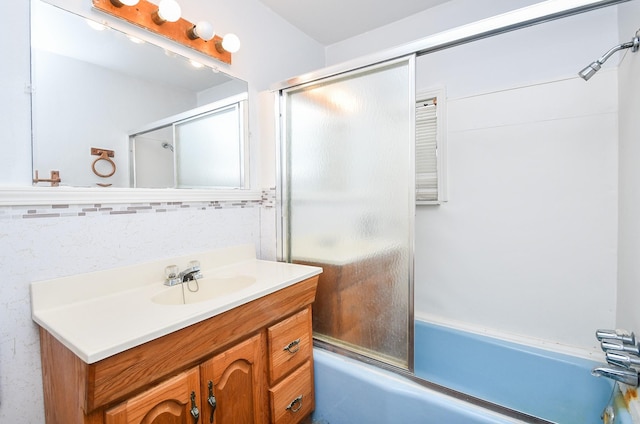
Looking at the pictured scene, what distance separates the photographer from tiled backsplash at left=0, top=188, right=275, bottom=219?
96 cm

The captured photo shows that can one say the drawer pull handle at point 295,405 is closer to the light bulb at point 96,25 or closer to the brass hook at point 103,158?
the brass hook at point 103,158

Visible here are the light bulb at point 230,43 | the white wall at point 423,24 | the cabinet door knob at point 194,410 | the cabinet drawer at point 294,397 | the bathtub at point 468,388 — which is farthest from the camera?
the white wall at point 423,24

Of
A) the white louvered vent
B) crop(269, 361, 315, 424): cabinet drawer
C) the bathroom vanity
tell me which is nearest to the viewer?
the bathroom vanity

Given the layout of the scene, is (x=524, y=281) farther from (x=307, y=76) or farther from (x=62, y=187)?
(x=62, y=187)

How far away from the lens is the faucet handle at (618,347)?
3.48 feet

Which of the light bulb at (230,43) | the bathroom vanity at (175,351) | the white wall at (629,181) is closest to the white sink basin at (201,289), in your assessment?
the bathroom vanity at (175,351)

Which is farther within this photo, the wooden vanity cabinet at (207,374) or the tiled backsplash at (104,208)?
the tiled backsplash at (104,208)

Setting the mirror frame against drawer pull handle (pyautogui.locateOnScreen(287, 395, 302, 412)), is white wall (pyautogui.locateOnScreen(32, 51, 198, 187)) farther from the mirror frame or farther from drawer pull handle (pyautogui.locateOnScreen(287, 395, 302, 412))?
drawer pull handle (pyautogui.locateOnScreen(287, 395, 302, 412))

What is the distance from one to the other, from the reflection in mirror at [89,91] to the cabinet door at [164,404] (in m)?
0.81

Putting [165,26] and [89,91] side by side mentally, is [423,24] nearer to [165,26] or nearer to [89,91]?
[165,26]

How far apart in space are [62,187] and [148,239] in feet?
1.20

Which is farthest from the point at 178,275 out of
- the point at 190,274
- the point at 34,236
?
the point at 34,236

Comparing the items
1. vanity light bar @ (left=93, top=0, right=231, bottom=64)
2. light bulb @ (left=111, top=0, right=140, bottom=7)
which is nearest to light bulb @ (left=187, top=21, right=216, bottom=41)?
vanity light bar @ (left=93, top=0, right=231, bottom=64)

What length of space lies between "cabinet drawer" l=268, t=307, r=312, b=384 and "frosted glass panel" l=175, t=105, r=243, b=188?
85 cm
